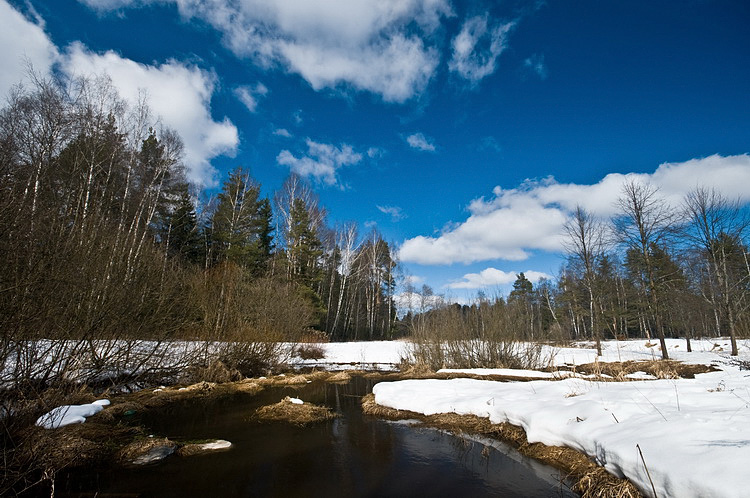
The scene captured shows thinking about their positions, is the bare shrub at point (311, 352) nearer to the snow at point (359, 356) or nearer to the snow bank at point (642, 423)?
the snow at point (359, 356)

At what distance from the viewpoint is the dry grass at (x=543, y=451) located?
3.87m

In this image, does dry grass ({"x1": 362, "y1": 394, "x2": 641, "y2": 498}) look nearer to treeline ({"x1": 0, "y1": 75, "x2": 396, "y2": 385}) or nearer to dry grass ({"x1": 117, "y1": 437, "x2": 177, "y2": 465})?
dry grass ({"x1": 117, "y1": 437, "x2": 177, "y2": 465})

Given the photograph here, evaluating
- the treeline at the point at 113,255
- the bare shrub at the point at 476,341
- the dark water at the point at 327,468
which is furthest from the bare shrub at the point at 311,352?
the dark water at the point at 327,468

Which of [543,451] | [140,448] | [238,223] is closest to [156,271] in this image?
[140,448]

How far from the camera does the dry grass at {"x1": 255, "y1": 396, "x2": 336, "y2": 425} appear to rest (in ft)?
26.8

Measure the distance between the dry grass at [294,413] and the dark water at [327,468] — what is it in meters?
0.43

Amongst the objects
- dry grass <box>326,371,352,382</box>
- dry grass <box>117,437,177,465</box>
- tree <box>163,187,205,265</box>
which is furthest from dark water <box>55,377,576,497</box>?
tree <box>163,187,205,265</box>

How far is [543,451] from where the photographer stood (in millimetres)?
5469

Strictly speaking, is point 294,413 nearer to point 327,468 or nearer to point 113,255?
point 327,468

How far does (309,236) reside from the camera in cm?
2827

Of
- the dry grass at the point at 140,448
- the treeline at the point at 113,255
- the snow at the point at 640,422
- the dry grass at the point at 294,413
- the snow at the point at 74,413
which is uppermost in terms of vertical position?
the treeline at the point at 113,255

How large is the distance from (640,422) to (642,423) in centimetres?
7

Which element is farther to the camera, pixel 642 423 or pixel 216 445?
pixel 216 445

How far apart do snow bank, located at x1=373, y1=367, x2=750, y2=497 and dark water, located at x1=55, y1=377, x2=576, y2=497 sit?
2.61 feet
